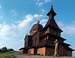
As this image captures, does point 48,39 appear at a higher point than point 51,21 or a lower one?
lower

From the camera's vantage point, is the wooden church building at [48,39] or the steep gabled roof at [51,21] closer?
the wooden church building at [48,39]

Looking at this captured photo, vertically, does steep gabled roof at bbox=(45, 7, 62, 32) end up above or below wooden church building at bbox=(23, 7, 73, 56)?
Answer: above

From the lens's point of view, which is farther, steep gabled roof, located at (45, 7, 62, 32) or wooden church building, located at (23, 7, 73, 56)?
steep gabled roof, located at (45, 7, 62, 32)

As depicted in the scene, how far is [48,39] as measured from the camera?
5025 centimetres

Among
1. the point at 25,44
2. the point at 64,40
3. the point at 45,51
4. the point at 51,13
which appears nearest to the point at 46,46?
the point at 45,51

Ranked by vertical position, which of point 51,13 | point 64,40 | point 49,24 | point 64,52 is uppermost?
point 51,13

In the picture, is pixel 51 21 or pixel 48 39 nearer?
pixel 48 39

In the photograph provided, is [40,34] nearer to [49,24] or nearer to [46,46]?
[49,24]

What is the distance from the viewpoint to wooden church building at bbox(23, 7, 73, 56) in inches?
1869

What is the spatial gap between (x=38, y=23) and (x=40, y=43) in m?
9.20

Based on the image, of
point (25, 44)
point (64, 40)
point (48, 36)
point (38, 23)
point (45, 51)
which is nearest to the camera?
point (45, 51)

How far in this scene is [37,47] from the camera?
53.5m

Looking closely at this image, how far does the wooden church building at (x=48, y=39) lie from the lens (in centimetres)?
4747

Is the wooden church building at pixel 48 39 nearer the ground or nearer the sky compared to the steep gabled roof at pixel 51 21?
nearer the ground
